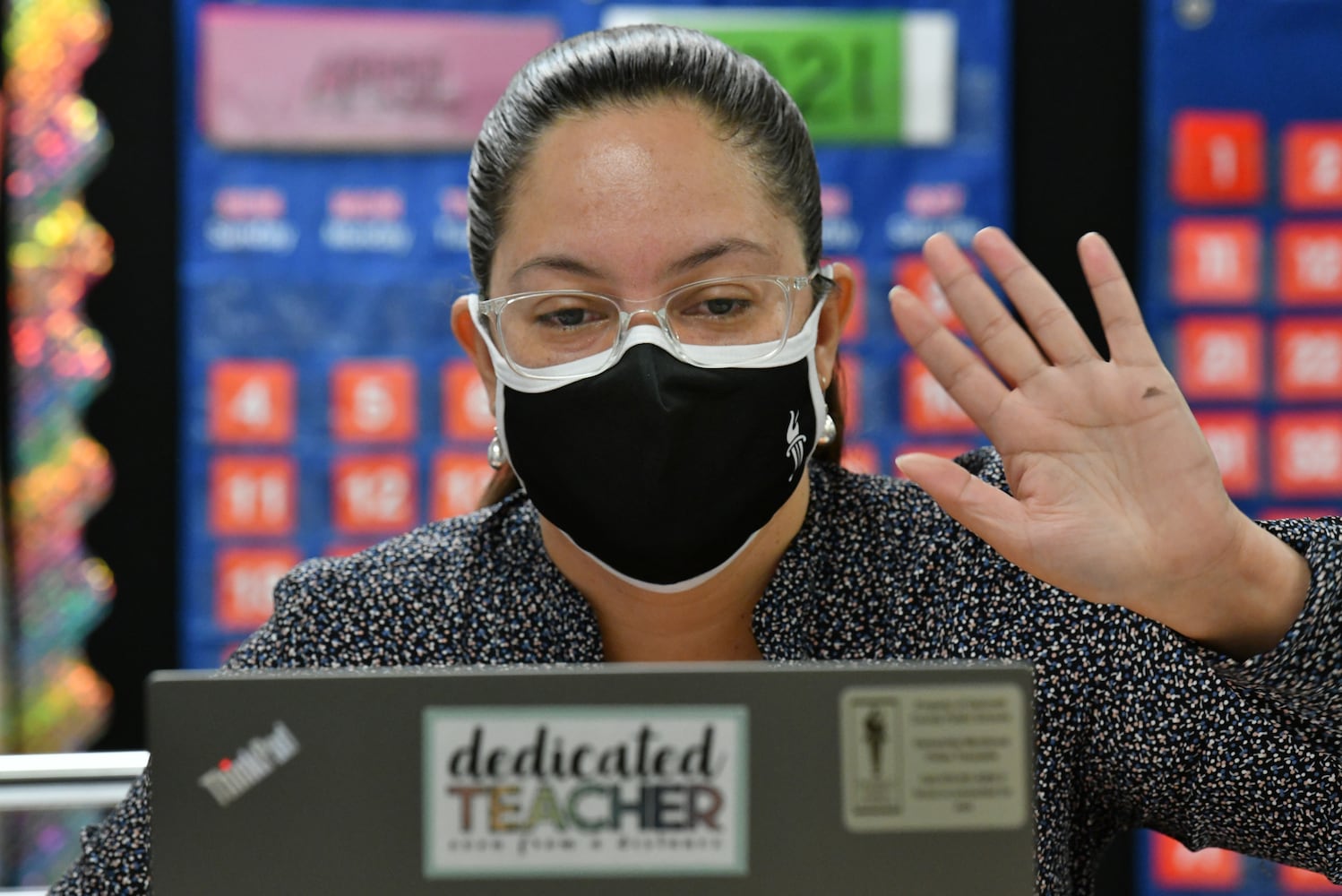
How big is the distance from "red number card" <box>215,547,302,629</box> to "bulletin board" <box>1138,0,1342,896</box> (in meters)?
1.80

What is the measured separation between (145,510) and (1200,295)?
2107mm

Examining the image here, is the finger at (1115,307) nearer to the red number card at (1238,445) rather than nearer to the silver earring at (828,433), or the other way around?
the silver earring at (828,433)

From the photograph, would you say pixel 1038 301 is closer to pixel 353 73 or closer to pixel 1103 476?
pixel 1103 476

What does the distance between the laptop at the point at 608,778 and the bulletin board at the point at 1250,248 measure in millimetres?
2180

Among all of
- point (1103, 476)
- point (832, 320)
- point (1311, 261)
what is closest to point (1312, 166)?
point (1311, 261)

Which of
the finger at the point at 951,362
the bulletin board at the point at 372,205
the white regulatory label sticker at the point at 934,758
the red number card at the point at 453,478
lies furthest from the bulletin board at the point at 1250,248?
the white regulatory label sticker at the point at 934,758

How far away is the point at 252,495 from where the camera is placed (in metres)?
2.38

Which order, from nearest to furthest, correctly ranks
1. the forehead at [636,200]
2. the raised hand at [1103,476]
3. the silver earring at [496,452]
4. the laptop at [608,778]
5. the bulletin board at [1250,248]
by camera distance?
the laptop at [608,778] < the raised hand at [1103,476] < the forehead at [636,200] < the silver earring at [496,452] < the bulletin board at [1250,248]

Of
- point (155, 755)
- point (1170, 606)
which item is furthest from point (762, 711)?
point (1170, 606)

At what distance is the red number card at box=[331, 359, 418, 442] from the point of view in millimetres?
Answer: 2387

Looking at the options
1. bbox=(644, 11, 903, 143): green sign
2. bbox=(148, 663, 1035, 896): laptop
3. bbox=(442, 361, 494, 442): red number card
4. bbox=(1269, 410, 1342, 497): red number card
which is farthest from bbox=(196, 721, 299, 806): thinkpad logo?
bbox=(1269, 410, 1342, 497): red number card

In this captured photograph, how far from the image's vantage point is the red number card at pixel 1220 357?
249cm

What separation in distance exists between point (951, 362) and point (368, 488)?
1653mm

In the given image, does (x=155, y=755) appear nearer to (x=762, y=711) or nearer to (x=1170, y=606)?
(x=762, y=711)
